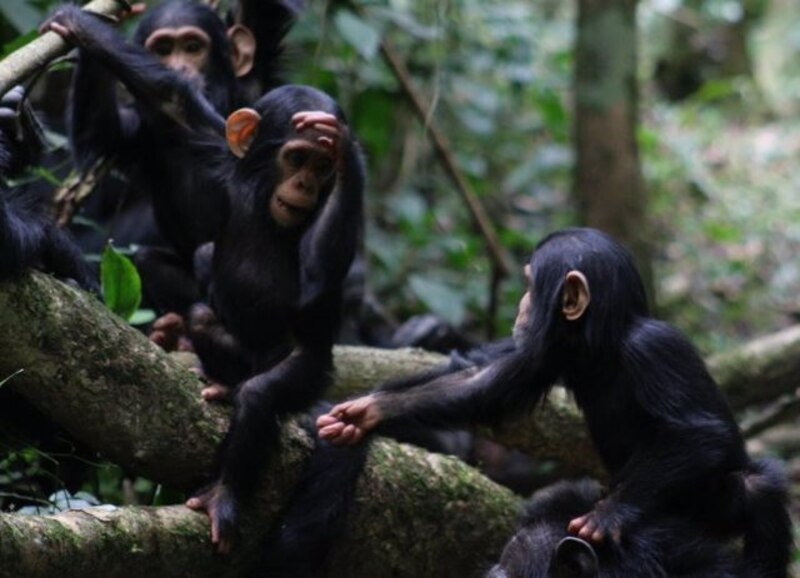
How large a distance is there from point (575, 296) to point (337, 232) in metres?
0.97

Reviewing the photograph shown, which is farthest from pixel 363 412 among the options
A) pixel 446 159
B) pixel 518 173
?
pixel 518 173

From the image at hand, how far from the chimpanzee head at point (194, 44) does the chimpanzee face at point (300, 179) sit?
1.41 m

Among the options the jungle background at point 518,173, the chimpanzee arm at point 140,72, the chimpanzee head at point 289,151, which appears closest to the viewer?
the chimpanzee head at point 289,151

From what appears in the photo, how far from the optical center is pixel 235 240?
18.2 ft

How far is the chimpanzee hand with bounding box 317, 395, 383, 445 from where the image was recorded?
5.16 metres

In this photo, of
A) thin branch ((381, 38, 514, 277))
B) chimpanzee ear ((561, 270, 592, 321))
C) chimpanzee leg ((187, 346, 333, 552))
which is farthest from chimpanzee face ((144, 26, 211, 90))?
thin branch ((381, 38, 514, 277))

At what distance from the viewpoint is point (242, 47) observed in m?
7.11

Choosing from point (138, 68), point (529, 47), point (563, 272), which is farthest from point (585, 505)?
point (529, 47)

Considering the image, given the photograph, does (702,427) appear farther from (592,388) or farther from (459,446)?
(459,446)

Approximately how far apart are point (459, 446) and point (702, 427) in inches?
145

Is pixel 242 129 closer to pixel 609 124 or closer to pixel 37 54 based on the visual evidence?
pixel 37 54

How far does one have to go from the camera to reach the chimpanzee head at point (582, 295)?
522 centimetres

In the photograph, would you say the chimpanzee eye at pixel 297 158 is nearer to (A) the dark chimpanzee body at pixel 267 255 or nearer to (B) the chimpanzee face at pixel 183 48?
(A) the dark chimpanzee body at pixel 267 255

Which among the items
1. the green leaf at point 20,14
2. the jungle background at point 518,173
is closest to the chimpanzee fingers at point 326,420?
the jungle background at point 518,173
